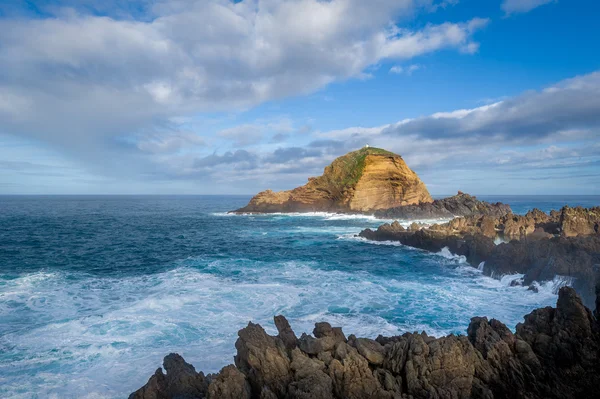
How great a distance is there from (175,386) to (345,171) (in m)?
75.1

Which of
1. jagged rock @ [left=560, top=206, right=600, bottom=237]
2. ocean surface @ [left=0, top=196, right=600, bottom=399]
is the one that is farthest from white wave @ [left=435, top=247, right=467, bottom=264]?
jagged rock @ [left=560, top=206, right=600, bottom=237]

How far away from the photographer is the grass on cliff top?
260 ft

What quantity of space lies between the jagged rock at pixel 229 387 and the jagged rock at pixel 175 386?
0.66 meters

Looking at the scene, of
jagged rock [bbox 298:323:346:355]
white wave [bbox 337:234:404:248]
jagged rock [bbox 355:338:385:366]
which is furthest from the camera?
white wave [bbox 337:234:404:248]

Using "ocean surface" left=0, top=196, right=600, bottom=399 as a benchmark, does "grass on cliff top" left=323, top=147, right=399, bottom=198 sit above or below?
above

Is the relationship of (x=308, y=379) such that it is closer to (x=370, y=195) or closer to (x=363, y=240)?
(x=363, y=240)

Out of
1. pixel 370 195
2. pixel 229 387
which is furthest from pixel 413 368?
pixel 370 195

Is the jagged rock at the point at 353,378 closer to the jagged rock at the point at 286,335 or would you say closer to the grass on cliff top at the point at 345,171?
the jagged rock at the point at 286,335

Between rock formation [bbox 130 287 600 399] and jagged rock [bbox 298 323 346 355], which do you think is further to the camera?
jagged rock [bbox 298 323 346 355]

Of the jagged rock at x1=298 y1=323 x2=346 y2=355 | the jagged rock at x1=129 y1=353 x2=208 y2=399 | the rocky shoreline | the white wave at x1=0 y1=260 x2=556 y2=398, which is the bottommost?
the white wave at x1=0 y1=260 x2=556 y2=398

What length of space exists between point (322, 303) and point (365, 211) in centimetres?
6120

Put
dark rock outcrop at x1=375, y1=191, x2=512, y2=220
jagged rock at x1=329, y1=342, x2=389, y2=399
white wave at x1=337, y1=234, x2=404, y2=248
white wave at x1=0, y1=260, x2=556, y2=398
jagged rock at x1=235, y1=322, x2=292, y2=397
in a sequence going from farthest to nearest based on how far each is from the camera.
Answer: dark rock outcrop at x1=375, y1=191, x2=512, y2=220
white wave at x1=337, y1=234, x2=404, y2=248
white wave at x1=0, y1=260, x2=556, y2=398
jagged rock at x1=235, y1=322, x2=292, y2=397
jagged rock at x1=329, y1=342, x2=389, y2=399

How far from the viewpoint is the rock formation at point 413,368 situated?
8.75m

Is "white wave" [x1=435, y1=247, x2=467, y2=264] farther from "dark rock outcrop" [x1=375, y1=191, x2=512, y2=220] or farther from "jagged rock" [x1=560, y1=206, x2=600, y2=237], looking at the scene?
"dark rock outcrop" [x1=375, y1=191, x2=512, y2=220]
